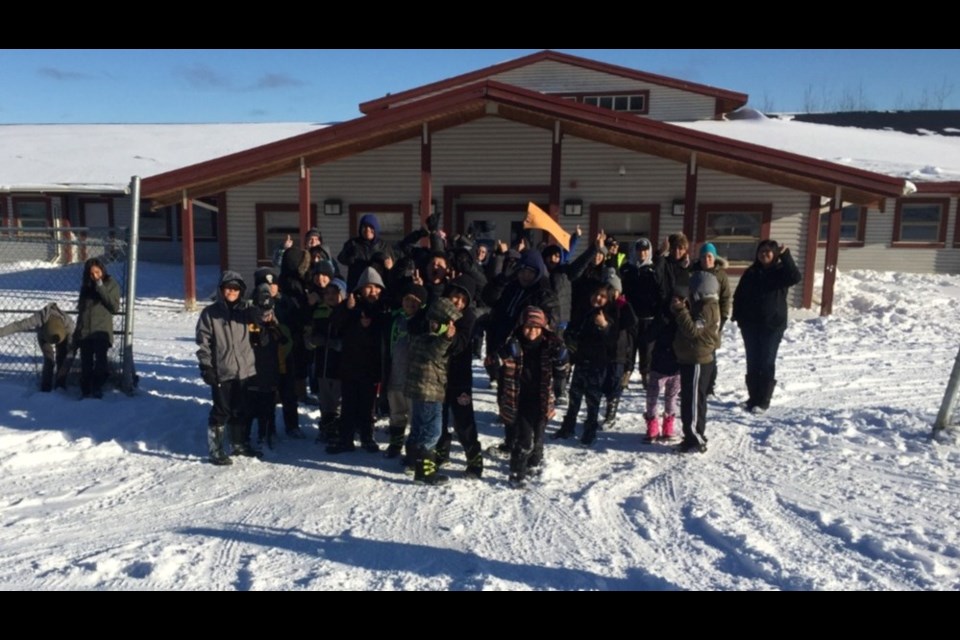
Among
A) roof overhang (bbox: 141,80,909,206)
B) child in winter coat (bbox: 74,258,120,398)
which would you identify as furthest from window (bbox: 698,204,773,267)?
child in winter coat (bbox: 74,258,120,398)

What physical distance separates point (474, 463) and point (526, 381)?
28.1 inches

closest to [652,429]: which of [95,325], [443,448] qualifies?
[443,448]

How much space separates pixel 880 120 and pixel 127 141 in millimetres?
27830

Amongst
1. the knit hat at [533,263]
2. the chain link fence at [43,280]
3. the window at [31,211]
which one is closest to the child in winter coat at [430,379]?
the knit hat at [533,263]

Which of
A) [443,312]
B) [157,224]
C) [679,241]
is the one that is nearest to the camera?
[443,312]

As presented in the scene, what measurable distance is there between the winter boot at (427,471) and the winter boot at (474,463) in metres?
0.18

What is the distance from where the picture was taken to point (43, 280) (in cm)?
1501

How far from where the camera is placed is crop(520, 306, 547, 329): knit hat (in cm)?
448

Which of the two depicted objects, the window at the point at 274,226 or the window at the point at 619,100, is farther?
the window at the point at 619,100

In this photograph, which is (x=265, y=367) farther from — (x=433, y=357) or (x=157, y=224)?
(x=157, y=224)

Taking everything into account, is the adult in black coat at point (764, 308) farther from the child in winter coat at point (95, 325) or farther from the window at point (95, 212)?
the window at point (95, 212)

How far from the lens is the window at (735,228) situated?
1277 cm

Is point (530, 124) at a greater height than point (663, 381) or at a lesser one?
greater

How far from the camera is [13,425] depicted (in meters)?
5.50
